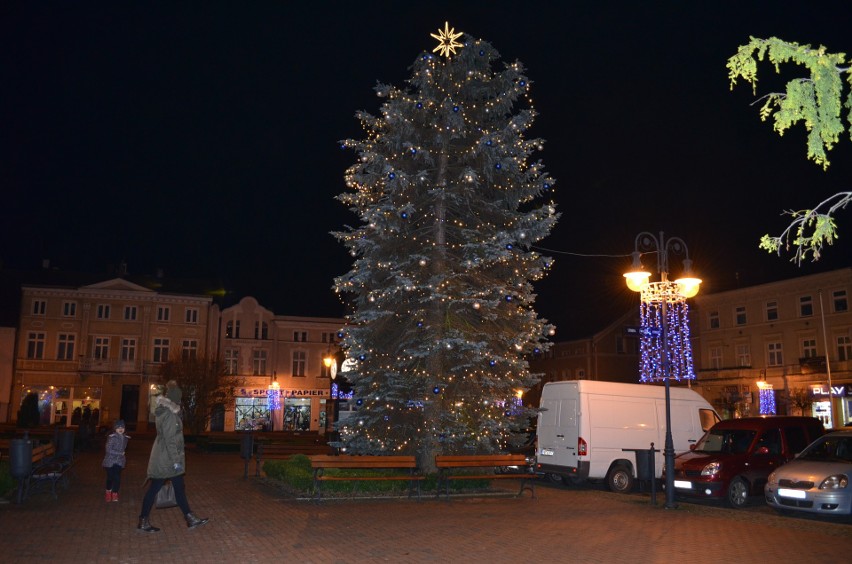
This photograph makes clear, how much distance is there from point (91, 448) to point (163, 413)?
72.0 ft

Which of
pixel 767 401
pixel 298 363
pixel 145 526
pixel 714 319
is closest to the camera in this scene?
pixel 145 526

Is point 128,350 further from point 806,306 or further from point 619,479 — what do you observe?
point 806,306

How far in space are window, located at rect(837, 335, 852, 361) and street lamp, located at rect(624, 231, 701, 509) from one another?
1898 cm

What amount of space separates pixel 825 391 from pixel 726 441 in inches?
1259

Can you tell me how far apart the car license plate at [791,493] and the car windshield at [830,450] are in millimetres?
1122

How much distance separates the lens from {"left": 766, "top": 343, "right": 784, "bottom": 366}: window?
160ft

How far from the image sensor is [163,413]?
35.8 ft

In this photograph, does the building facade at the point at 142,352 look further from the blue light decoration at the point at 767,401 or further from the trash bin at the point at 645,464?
the trash bin at the point at 645,464

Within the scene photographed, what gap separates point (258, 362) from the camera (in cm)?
5578

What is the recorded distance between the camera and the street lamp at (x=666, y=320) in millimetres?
15867

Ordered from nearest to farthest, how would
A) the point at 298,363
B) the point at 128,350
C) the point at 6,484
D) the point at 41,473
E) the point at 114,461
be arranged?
the point at 6,484 < the point at 114,461 < the point at 41,473 < the point at 128,350 < the point at 298,363

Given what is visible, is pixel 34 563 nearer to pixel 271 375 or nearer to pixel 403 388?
pixel 403 388

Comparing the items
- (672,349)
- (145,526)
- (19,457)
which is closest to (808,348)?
(672,349)

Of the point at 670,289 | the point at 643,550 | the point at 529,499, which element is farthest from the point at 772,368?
the point at 643,550
